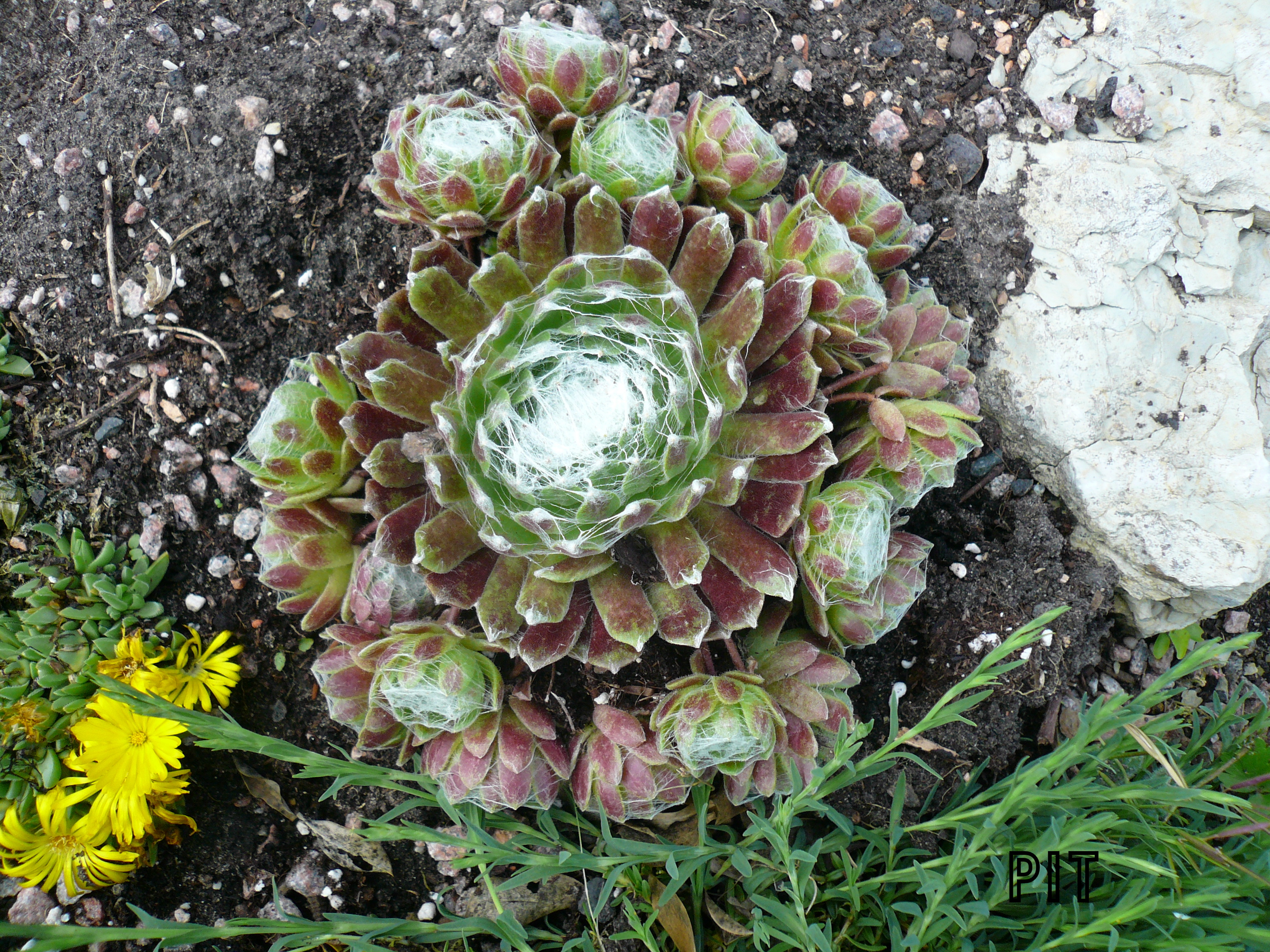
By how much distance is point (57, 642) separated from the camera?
9.00 ft

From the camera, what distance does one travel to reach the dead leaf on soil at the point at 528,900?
2.63 meters

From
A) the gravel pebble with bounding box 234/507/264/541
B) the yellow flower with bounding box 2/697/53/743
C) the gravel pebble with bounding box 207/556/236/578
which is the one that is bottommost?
the yellow flower with bounding box 2/697/53/743

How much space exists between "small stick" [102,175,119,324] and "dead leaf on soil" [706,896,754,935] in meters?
2.78

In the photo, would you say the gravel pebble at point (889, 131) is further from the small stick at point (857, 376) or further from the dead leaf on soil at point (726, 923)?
the dead leaf on soil at point (726, 923)

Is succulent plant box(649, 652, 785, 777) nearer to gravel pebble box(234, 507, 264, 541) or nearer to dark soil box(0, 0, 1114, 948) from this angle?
dark soil box(0, 0, 1114, 948)

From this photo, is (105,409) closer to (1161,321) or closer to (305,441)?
(305,441)

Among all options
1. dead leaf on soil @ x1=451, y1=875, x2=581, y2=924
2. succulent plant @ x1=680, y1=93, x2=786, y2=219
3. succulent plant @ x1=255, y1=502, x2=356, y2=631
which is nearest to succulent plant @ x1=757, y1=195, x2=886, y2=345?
succulent plant @ x1=680, y1=93, x2=786, y2=219

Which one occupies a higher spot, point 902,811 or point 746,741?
point 746,741

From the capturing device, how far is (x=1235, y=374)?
9.05ft

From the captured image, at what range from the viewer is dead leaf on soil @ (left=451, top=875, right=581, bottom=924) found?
2633mm

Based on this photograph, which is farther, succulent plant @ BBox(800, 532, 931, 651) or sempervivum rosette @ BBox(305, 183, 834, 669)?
succulent plant @ BBox(800, 532, 931, 651)

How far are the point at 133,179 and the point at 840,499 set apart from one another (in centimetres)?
270

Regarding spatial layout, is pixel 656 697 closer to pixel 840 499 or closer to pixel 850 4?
pixel 840 499

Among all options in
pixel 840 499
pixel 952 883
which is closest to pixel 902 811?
pixel 952 883
